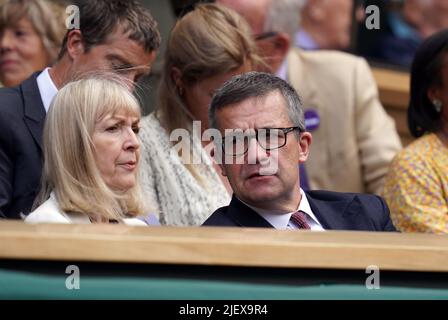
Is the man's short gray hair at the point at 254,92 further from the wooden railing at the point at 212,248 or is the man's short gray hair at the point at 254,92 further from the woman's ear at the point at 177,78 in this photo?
the wooden railing at the point at 212,248

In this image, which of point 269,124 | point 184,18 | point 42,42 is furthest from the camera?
point 42,42

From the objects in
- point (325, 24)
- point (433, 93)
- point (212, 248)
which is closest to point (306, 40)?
point (325, 24)

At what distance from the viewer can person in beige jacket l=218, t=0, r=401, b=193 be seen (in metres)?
5.32

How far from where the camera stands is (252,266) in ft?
A: 8.52

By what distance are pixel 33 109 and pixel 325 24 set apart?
10.1ft

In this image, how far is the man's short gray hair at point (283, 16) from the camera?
530 cm

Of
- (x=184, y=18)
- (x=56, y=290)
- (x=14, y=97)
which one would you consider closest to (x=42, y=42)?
(x=184, y=18)

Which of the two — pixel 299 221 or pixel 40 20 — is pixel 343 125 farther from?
pixel 299 221

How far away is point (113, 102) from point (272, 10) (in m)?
2.05

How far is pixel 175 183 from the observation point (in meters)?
4.03

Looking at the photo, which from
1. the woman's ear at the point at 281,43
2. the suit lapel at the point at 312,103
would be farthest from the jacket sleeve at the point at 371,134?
the woman's ear at the point at 281,43

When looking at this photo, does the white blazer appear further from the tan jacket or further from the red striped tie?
the tan jacket

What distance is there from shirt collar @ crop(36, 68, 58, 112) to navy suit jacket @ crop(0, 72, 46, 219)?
7cm
